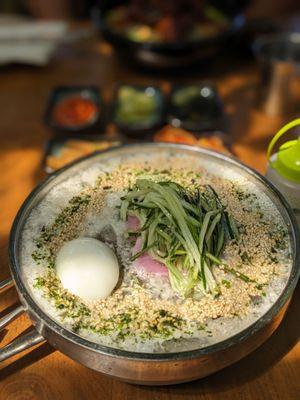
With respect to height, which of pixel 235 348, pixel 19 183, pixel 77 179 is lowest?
pixel 235 348

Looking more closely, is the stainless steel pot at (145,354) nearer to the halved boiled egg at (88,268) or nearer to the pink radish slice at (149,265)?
the halved boiled egg at (88,268)

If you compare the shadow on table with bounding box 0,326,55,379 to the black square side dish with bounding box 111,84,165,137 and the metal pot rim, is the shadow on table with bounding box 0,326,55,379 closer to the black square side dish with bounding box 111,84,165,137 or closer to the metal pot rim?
the metal pot rim

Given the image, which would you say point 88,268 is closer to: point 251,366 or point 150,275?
point 150,275

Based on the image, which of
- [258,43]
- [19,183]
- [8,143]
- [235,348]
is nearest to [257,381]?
[235,348]

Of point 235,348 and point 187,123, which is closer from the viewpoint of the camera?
point 235,348

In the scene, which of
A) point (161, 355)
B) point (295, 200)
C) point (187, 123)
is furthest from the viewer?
point (187, 123)

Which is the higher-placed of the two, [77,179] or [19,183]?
[77,179]

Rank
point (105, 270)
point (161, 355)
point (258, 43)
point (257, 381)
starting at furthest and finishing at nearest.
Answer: point (258, 43), point (257, 381), point (105, 270), point (161, 355)

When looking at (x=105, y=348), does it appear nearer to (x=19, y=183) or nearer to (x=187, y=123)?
(x=19, y=183)

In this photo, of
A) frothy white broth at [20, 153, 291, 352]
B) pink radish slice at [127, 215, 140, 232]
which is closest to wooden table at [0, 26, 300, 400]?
frothy white broth at [20, 153, 291, 352]
